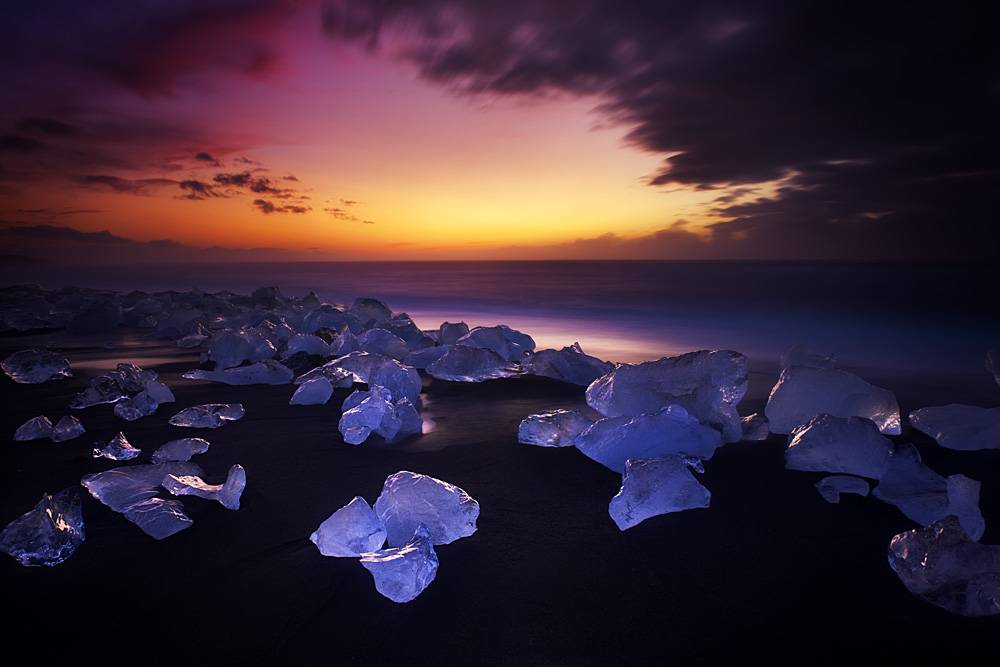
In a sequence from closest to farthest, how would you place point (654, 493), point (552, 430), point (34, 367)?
point (654, 493) < point (552, 430) < point (34, 367)

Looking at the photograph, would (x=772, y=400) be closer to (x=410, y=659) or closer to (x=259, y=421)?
(x=410, y=659)

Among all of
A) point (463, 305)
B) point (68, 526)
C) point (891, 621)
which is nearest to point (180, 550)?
point (68, 526)

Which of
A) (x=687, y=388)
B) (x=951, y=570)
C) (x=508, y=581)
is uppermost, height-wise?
(x=687, y=388)

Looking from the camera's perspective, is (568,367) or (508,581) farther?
(568,367)

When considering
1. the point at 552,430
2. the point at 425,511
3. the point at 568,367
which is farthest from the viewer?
the point at 568,367

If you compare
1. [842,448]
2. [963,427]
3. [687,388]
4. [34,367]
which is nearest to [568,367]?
[687,388]

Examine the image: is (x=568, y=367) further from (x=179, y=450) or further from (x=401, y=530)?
(x=179, y=450)

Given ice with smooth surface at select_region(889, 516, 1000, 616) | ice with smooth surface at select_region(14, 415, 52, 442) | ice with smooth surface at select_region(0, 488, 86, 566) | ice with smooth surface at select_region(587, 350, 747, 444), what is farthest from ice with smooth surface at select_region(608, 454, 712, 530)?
ice with smooth surface at select_region(14, 415, 52, 442)
